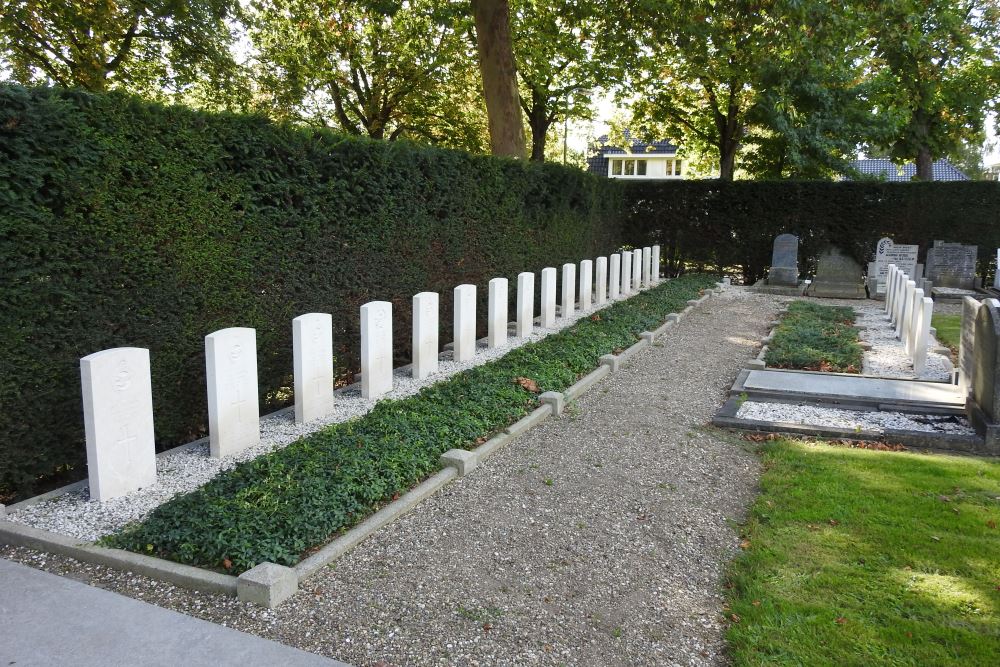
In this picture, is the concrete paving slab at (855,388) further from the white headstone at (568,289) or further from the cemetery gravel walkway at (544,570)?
the white headstone at (568,289)

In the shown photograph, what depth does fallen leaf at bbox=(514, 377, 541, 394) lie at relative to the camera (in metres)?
7.39

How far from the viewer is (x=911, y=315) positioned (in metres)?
10.1

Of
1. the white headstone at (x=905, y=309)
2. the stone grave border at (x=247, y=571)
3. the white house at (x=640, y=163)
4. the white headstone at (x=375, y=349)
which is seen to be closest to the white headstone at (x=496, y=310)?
the white headstone at (x=375, y=349)

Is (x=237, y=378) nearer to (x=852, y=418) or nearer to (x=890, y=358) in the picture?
(x=852, y=418)

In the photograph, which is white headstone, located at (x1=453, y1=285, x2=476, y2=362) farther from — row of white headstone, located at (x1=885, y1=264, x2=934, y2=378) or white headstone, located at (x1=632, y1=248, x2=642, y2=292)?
white headstone, located at (x1=632, y1=248, x2=642, y2=292)

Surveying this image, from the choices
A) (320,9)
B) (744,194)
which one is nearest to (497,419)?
(744,194)

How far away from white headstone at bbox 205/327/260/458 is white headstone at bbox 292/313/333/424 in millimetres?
507

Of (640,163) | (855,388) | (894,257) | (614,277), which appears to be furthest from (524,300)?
(640,163)

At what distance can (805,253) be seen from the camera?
19.5 m

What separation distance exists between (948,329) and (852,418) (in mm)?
7117

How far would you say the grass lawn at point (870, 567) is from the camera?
323cm

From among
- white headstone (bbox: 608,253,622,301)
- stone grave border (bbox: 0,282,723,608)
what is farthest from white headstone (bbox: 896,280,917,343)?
stone grave border (bbox: 0,282,723,608)

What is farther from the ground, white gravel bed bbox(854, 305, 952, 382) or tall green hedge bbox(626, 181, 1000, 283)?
tall green hedge bbox(626, 181, 1000, 283)

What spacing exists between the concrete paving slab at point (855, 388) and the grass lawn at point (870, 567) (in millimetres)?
1740
